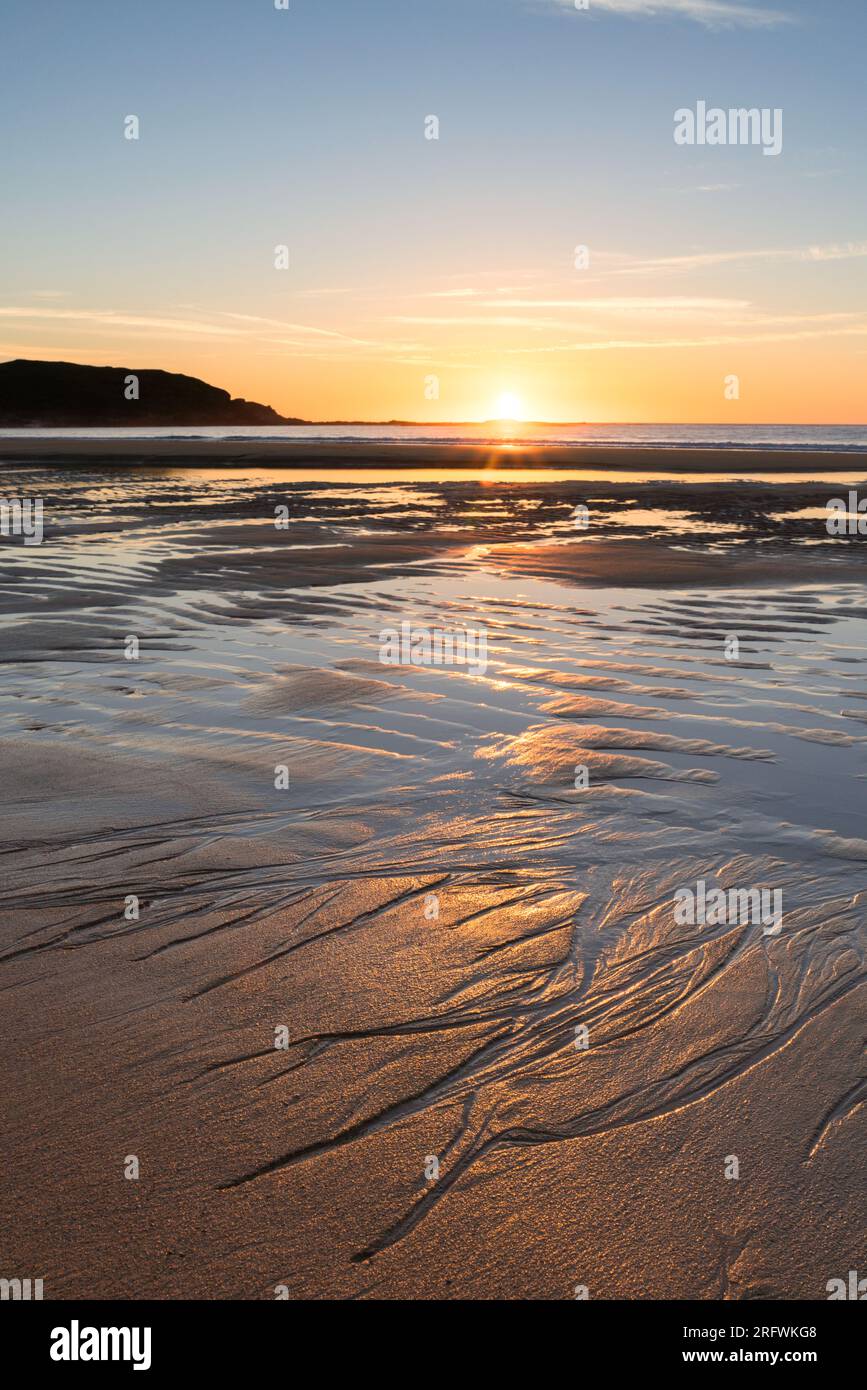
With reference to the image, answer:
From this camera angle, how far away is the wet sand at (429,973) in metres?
2.86

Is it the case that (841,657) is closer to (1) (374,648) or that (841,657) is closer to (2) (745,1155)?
(1) (374,648)

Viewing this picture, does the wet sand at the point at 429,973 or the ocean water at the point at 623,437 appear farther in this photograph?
the ocean water at the point at 623,437

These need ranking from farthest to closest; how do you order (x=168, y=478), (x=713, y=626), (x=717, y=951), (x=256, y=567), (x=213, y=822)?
(x=168, y=478), (x=256, y=567), (x=713, y=626), (x=213, y=822), (x=717, y=951)

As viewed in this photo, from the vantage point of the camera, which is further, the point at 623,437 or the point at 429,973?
the point at 623,437

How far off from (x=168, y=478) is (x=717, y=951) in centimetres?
3832

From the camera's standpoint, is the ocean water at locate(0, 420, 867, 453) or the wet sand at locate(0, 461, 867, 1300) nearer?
the wet sand at locate(0, 461, 867, 1300)

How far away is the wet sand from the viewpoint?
113 inches

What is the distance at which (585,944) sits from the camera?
450cm

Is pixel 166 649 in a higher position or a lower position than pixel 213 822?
higher

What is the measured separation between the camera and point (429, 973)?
422 centimetres
